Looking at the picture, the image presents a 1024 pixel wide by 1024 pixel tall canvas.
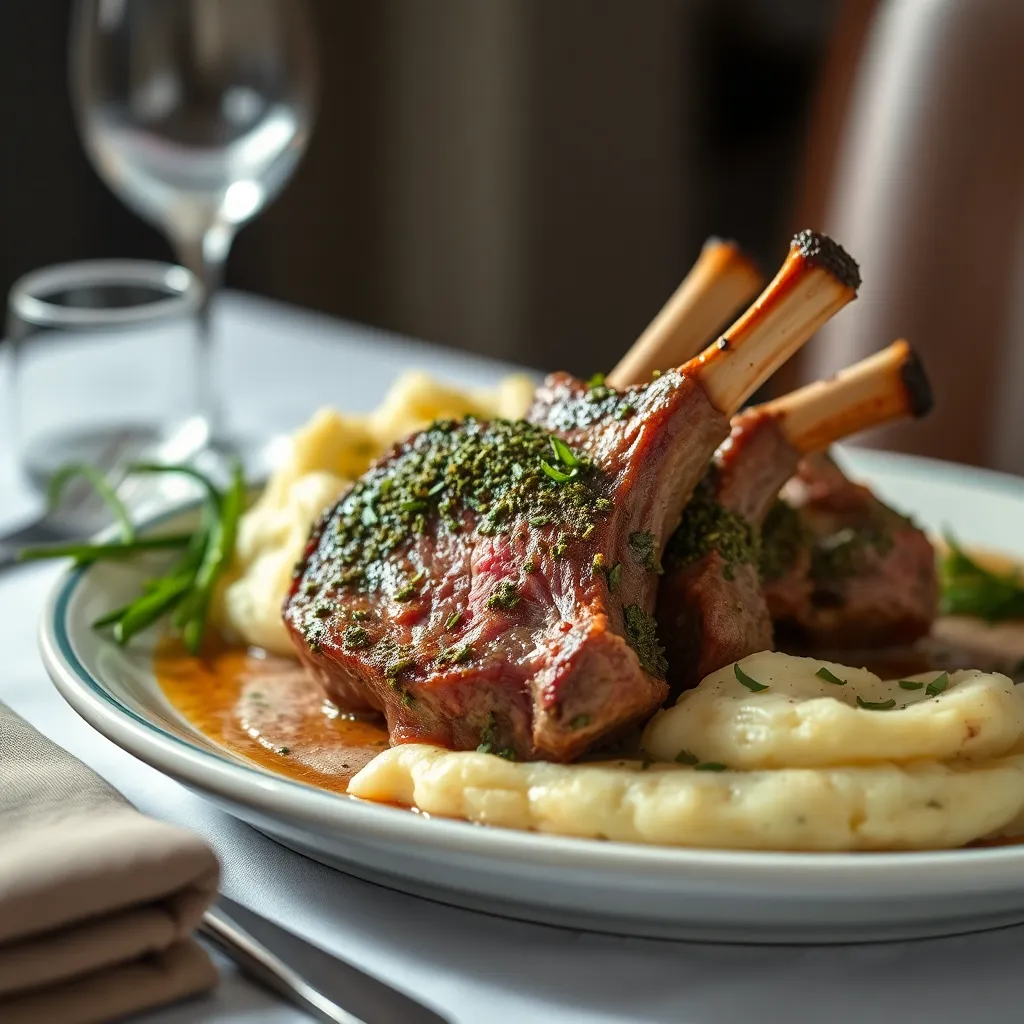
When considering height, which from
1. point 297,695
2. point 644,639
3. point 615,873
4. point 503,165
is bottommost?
point 297,695

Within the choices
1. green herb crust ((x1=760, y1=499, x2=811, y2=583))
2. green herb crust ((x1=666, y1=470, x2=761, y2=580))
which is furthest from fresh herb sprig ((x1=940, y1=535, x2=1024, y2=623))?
green herb crust ((x1=666, y1=470, x2=761, y2=580))

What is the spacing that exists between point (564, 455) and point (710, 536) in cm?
26

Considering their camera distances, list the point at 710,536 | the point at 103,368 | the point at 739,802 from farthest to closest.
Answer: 1. the point at 103,368
2. the point at 710,536
3. the point at 739,802

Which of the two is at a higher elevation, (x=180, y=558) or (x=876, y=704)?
(x=876, y=704)

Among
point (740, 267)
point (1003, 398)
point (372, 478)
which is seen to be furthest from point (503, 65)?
point (372, 478)

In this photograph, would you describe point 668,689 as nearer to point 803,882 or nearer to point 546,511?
point 546,511

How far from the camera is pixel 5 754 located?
6.04 feet

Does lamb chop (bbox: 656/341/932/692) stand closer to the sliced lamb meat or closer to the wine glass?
the sliced lamb meat

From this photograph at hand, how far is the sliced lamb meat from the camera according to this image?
8.34 ft

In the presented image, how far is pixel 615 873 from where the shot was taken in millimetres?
1528

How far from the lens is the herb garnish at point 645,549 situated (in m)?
2.05

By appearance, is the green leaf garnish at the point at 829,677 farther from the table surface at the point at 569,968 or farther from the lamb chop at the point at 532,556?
the table surface at the point at 569,968

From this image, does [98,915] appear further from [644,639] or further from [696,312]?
[696,312]

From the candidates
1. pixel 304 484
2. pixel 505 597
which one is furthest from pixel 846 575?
pixel 304 484
